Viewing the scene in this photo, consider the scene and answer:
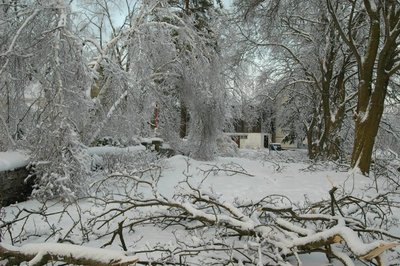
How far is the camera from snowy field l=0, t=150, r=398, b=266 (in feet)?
12.8

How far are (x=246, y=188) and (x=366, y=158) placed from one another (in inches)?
131

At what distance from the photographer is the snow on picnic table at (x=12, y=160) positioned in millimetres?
7254

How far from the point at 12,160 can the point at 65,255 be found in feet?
17.9

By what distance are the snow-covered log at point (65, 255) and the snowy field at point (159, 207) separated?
325 millimetres

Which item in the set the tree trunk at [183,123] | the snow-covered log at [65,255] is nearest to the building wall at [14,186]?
the snow-covered log at [65,255]

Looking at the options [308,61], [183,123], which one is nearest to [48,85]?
[183,123]

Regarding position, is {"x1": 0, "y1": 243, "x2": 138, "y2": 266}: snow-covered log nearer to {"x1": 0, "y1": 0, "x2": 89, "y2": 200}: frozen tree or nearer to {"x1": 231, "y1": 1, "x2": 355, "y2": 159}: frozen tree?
{"x1": 0, "y1": 0, "x2": 89, "y2": 200}: frozen tree

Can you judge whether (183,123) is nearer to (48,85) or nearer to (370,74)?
(370,74)

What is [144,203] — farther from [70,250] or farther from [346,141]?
[346,141]

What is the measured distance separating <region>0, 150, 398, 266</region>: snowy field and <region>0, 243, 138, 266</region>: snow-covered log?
325mm

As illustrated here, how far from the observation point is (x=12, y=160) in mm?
7543

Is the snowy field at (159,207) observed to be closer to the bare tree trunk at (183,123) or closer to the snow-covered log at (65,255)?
the snow-covered log at (65,255)

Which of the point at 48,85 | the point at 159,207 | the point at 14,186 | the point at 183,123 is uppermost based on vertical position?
the point at 48,85

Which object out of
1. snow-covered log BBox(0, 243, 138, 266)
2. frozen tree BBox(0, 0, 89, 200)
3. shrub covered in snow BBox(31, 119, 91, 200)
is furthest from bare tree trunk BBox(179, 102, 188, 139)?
snow-covered log BBox(0, 243, 138, 266)
